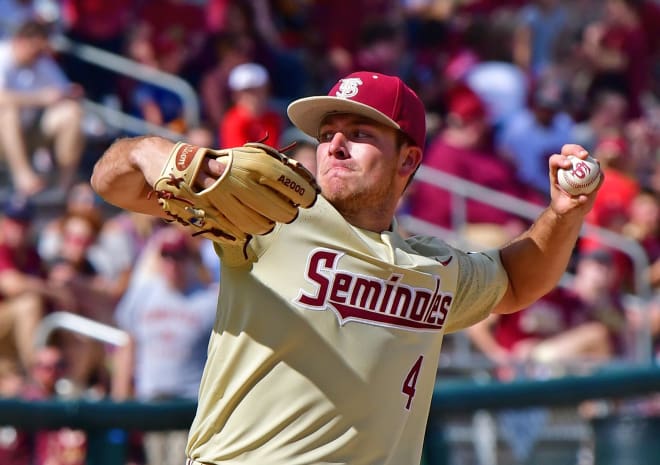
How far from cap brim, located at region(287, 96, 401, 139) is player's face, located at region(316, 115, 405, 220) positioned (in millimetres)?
30

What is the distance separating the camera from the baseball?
138 inches

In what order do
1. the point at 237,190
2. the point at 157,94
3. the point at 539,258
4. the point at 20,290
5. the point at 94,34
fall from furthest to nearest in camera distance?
1. the point at 94,34
2. the point at 157,94
3. the point at 20,290
4. the point at 539,258
5. the point at 237,190

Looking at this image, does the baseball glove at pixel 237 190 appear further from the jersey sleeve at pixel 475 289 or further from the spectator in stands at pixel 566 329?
the spectator in stands at pixel 566 329

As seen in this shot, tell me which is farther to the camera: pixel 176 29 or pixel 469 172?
pixel 176 29

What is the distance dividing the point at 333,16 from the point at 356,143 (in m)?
7.36

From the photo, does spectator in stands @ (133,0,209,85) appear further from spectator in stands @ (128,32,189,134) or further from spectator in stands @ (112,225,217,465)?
spectator in stands @ (112,225,217,465)

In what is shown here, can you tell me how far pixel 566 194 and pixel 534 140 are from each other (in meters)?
6.25

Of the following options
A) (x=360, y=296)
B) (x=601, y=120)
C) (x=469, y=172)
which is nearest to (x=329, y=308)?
(x=360, y=296)

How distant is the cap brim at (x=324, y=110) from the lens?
318cm

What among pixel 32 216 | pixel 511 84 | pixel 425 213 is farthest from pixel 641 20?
pixel 32 216

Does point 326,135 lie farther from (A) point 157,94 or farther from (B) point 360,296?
(A) point 157,94

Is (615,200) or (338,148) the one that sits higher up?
(615,200)

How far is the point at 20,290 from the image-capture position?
693 centimetres

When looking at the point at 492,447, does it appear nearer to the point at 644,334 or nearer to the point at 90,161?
the point at 644,334
